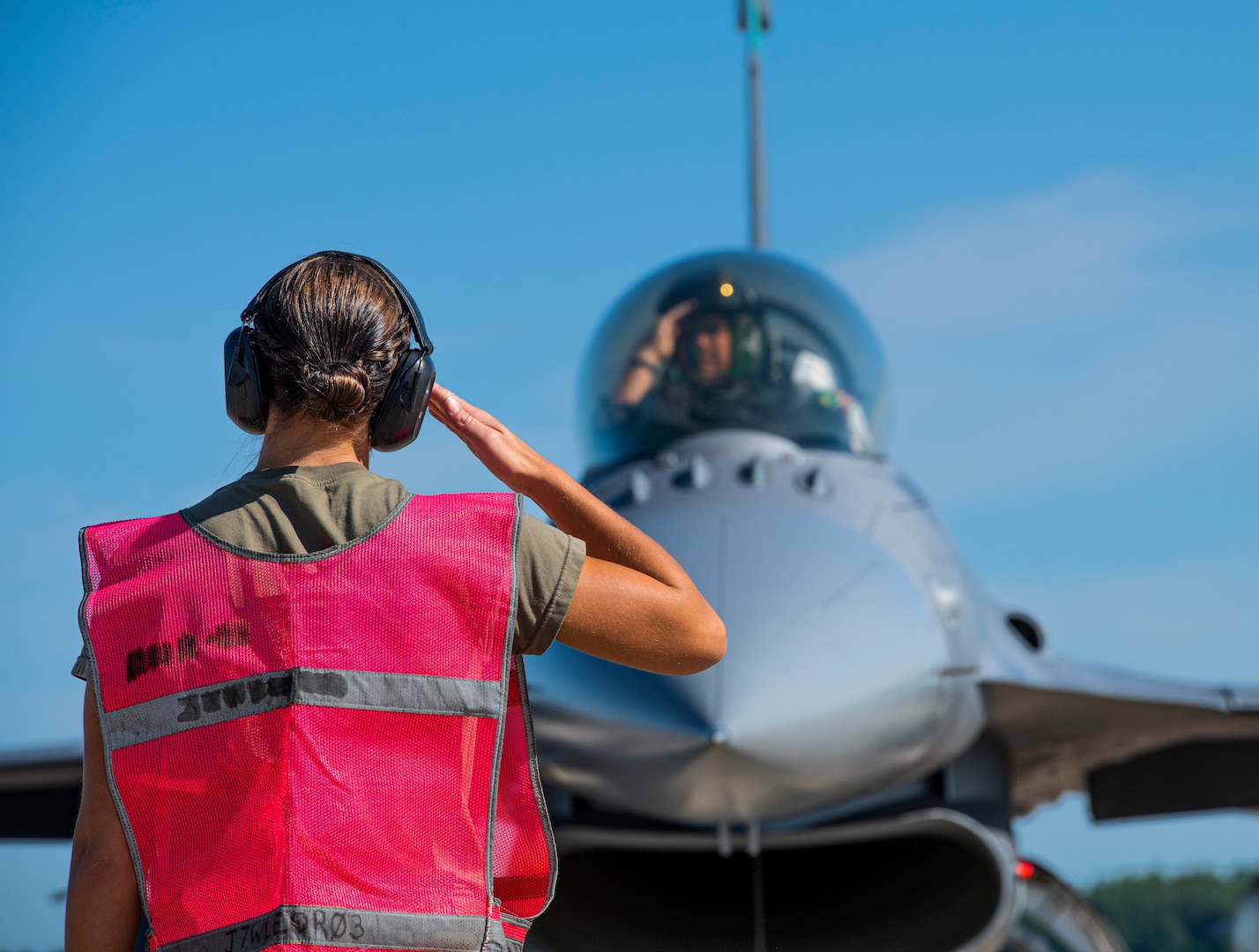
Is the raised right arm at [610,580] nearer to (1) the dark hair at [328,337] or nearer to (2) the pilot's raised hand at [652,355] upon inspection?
(1) the dark hair at [328,337]

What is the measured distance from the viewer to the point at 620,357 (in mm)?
5770

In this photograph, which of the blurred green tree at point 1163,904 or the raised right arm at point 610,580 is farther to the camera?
the blurred green tree at point 1163,904

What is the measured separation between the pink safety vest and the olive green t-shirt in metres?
0.02

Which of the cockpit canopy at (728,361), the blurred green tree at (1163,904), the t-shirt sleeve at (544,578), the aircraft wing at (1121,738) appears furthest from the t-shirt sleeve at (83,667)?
the blurred green tree at (1163,904)

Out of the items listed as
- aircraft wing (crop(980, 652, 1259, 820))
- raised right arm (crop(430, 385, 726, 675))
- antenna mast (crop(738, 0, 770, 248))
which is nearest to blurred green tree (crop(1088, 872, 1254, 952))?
antenna mast (crop(738, 0, 770, 248))

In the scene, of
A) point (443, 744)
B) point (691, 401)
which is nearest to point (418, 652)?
point (443, 744)

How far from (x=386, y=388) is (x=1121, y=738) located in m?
4.92

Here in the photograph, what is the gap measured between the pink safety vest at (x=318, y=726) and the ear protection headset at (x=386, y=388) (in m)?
0.13

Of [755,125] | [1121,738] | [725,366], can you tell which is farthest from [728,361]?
[755,125]

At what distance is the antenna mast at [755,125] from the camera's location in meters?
9.84

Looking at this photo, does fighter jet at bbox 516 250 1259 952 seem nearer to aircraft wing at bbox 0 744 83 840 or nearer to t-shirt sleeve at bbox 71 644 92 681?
t-shirt sleeve at bbox 71 644 92 681

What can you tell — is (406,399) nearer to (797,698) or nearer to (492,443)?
(492,443)

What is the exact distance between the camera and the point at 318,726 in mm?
1395

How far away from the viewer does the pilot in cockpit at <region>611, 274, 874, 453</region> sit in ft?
17.7
